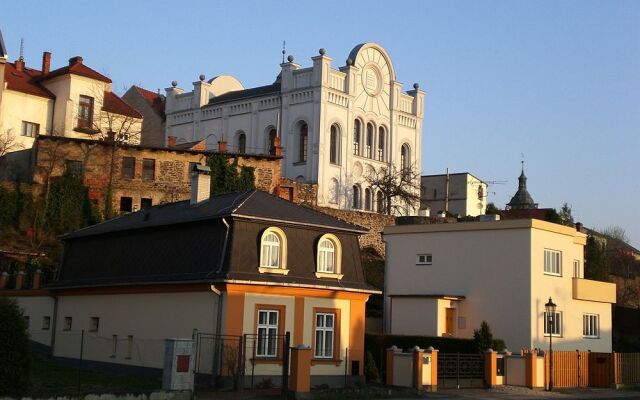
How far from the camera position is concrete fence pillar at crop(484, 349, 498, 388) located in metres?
33.2

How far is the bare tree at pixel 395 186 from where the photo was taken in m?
74.2

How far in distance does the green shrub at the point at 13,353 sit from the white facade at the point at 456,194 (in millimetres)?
77977

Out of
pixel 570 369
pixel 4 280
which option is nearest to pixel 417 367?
pixel 570 369

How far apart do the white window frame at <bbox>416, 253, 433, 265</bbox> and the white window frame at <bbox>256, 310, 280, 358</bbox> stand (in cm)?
1530

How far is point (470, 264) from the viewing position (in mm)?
40594

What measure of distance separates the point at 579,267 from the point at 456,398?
1761cm

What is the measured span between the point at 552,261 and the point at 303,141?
35062mm

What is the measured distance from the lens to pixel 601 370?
37844mm

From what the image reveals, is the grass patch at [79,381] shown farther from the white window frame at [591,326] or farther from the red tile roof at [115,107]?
the red tile roof at [115,107]

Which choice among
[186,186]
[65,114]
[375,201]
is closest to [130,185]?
[186,186]

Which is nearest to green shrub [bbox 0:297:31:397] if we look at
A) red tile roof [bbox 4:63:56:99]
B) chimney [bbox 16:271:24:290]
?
chimney [bbox 16:271:24:290]

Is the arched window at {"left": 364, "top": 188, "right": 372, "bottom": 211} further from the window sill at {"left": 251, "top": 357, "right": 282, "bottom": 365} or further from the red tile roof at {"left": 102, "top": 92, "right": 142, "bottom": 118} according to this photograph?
the window sill at {"left": 251, "top": 357, "right": 282, "bottom": 365}

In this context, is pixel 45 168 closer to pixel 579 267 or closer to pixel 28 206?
pixel 28 206

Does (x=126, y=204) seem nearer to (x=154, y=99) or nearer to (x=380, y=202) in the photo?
(x=380, y=202)
